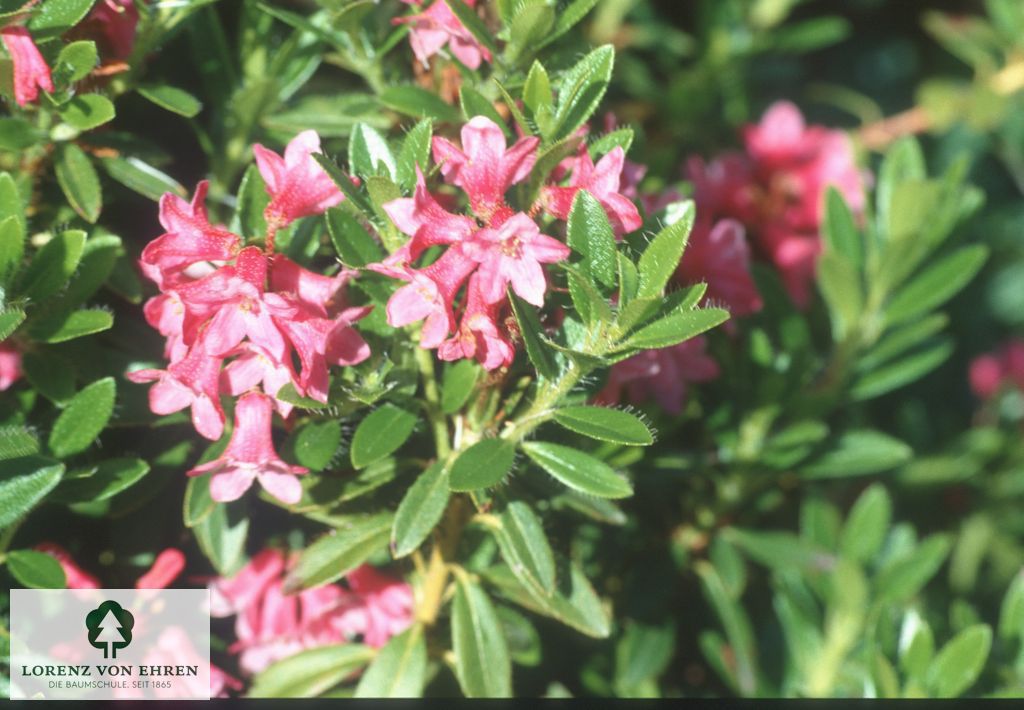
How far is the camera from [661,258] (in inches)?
40.1

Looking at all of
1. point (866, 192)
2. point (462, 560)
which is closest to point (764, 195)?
point (866, 192)

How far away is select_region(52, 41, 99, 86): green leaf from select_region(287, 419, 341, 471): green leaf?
1.43 ft

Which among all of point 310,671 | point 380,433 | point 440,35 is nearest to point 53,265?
point 380,433

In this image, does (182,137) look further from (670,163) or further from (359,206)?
(670,163)

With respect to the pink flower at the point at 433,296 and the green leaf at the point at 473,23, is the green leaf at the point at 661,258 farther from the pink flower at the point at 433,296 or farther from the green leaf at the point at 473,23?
the green leaf at the point at 473,23

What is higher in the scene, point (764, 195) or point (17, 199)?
point (764, 195)

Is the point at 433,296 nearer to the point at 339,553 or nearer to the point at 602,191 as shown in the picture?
the point at 602,191

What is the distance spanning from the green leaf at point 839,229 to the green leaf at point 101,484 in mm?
1041

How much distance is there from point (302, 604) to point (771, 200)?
3.36 feet

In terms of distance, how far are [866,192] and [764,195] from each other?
0.17m

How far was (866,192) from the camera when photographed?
1756 mm

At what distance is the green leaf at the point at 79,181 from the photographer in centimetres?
116

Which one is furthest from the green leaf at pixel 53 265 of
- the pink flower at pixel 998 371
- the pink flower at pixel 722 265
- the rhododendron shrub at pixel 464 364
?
the pink flower at pixel 998 371

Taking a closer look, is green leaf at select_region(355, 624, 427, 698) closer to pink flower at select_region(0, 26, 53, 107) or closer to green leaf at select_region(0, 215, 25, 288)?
green leaf at select_region(0, 215, 25, 288)
